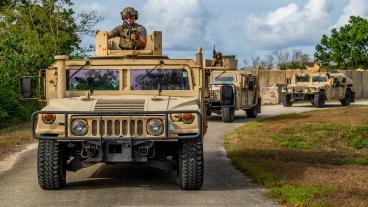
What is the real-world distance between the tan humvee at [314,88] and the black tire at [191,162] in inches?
989

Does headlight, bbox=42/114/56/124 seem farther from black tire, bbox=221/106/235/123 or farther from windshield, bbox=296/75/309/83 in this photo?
windshield, bbox=296/75/309/83

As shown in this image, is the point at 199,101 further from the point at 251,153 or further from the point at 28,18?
the point at 28,18

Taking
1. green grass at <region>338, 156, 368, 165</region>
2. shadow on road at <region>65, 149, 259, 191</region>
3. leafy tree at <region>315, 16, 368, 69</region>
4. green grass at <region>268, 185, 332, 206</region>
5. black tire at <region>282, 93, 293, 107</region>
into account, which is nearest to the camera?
green grass at <region>268, 185, 332, 206</region>

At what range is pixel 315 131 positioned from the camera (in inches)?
805

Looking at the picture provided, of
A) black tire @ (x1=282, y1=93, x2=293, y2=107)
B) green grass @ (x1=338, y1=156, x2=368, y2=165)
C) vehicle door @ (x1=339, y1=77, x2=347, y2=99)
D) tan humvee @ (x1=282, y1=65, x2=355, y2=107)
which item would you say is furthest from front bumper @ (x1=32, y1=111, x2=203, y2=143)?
vehicle door @ (x1=339, y1=77, x2=347, y2=99)

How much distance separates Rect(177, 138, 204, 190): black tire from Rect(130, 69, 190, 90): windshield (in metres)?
1.43

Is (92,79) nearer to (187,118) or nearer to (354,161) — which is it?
(187,118)

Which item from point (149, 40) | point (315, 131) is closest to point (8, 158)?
point (149, 40)

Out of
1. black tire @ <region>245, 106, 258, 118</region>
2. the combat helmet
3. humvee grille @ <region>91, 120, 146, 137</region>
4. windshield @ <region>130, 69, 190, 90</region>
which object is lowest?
black tire @ <region>245, 106, 258, 118</region>

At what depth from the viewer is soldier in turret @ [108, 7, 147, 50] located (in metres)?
12.7

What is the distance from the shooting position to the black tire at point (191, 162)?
945cm

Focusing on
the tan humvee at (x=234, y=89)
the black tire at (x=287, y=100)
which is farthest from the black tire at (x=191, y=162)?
the black tire at (x=287, y=100)

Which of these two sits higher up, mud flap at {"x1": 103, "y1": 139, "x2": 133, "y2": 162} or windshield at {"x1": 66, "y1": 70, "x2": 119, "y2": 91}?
windshield at {"x1": 66, "y1": 70, "x2": 119, "y2": 91}

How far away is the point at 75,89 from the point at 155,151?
1.86 metres
